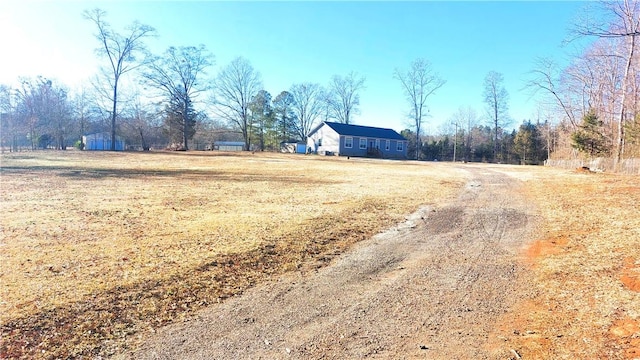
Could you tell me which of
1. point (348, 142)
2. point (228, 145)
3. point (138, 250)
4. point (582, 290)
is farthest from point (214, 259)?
point (228, 145)

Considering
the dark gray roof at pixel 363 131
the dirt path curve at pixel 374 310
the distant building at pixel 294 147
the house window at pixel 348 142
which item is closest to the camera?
the dirt path curve at pixel 374 310

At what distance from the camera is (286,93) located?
63469 millimetres

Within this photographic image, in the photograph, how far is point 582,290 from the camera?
14.0ft

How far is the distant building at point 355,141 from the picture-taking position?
4809cm

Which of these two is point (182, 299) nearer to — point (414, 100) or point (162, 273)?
point (162, 273)

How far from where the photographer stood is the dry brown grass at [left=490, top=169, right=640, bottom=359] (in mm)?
3066

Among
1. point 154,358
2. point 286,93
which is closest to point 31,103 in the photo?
point 286,93

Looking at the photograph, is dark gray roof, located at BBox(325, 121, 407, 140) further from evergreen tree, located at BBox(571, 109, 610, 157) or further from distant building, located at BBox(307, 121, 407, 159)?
evergreen tree, located at BBox(571, 109, 610, 157)

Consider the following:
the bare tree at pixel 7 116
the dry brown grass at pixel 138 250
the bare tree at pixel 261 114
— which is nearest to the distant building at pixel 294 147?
the bare tree at pixel 261 114

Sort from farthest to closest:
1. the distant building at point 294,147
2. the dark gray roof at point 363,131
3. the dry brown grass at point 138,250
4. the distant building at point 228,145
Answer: the distant building at point 228,145 → the distant building at point 294,147 → the dark gray roof at point 363,131 → the dry brown grass at point 138,250

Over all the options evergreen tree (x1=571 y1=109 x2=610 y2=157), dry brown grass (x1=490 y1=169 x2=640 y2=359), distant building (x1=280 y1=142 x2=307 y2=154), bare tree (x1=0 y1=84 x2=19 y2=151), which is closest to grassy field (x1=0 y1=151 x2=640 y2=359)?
dry brown grass (x1=490 y1=169 x2=640 y2=359)

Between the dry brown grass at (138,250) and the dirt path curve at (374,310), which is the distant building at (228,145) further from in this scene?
the dirt path curve at (374,310)

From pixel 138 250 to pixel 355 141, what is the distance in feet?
147

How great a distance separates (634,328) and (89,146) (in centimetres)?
6795
